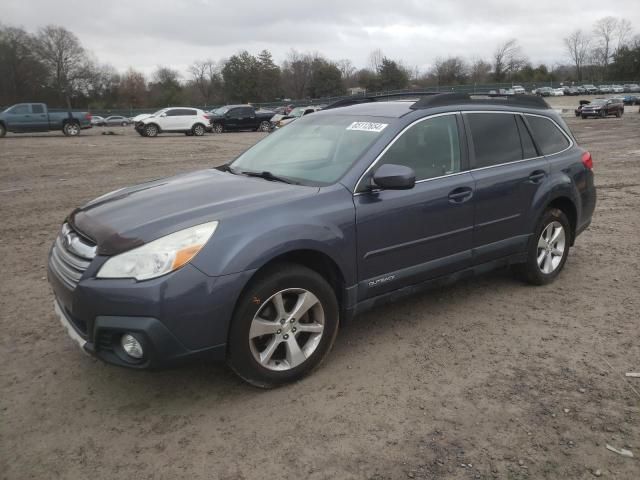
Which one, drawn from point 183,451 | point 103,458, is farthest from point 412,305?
point 103,458

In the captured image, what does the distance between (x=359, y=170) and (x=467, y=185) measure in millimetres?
989

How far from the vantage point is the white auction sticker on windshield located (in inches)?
148

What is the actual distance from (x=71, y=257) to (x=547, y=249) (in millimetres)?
3948

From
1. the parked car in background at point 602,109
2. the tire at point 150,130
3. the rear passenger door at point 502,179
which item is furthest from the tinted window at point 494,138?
the parked car in background at point 602,109

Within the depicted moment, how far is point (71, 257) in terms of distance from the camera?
309cm

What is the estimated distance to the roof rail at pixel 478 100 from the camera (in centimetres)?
402

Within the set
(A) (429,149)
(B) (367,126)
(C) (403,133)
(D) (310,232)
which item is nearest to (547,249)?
(A) (429,149)

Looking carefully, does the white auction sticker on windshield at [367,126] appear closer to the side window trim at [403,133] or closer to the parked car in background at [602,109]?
the side window trim at [403,133]

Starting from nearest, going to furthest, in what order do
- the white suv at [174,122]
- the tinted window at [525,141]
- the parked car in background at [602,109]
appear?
1. the tinted window at [525,141]
2. the white suv at [174,122]
3. the parked car in background at [602,109]

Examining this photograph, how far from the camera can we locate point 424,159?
3.86m

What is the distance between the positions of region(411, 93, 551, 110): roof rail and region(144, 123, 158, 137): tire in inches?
1037

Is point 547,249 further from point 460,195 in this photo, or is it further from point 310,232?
point 310,232

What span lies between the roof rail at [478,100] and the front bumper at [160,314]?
6.85 ft

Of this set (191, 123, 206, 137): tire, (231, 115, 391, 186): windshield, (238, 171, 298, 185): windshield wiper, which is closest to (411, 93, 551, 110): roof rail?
(231, 115, 391, 186): windshield
